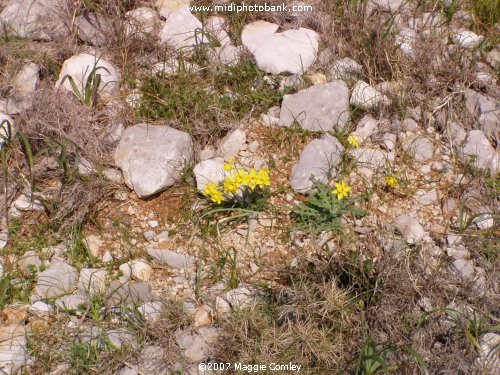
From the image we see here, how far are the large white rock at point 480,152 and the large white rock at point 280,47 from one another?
4.23 feet

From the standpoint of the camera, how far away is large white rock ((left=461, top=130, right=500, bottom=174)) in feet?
12.3

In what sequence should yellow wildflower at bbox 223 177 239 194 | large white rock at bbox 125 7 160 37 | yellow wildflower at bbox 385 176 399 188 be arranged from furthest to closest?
large white rock at bbox 125 7 160 37 → yellow wildflower at bbox 385 176 399 188 → yellow wildflower at bbox 223 177 239 194

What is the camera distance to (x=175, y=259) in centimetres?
352

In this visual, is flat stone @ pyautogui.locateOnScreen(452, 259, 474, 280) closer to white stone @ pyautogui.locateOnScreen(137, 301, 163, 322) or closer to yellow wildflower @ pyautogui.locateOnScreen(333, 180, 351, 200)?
yellow wildflower @ pyautogui.locateOnScreen(333, 180, 351, 200)

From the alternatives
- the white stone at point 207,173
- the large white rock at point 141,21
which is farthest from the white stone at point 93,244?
the large white rock at point 141,21

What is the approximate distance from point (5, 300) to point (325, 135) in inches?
89.5

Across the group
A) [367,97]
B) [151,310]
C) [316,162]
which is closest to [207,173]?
[316,162]

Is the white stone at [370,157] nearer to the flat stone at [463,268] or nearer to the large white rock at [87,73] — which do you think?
the flat stone at [463,268]

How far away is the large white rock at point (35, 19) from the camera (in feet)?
14.9

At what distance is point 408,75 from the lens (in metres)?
4.23

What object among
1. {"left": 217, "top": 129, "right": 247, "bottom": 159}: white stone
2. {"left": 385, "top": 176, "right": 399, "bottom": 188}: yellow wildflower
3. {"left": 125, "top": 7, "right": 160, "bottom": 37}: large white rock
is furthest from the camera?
{"left": 125, "top": 7, "right": 160, "bottom": 37}: large white rock

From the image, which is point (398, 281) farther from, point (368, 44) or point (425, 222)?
point (368, 44)

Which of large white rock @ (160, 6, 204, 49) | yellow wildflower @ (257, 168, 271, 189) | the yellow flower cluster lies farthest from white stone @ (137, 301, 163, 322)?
large white rock @ (160, 6, 204, 49)

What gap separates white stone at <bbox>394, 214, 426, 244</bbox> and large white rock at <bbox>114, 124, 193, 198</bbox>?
56.9 inches
